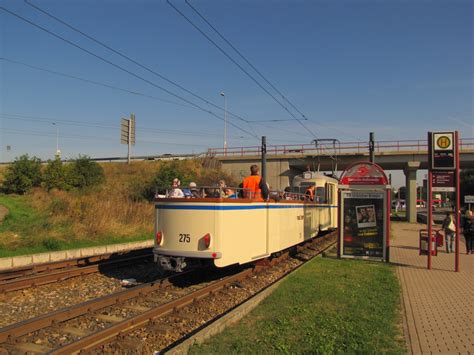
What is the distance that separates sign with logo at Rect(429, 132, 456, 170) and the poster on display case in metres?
1.83

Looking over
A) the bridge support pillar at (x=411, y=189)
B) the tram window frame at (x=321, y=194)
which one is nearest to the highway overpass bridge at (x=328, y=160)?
the bridge support pillar at (x=411, y=189)

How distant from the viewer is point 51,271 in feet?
36.4

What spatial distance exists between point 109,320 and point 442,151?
30.8 ft

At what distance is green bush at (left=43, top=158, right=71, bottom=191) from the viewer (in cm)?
2858

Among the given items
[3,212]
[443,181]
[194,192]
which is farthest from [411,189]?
[194,192]

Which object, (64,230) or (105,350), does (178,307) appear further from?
(64,230)

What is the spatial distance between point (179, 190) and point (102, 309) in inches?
122

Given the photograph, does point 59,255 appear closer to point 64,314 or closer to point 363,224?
point 64,314

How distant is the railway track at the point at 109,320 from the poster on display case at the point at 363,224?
510 centimetres

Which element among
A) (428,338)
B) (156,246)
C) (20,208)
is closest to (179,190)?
(156,246)

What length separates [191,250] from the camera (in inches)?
351

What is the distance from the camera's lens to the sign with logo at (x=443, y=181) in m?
12.3

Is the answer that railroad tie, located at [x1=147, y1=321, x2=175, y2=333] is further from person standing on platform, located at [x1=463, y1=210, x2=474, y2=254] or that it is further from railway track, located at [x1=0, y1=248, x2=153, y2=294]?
person standing on platform, located at [x1=463, y1=210, x2=474, y2=254]

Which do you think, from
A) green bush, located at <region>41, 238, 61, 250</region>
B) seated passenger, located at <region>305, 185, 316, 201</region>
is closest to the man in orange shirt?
seated passenger, located at <region>305, 185, 316, 201</region>
